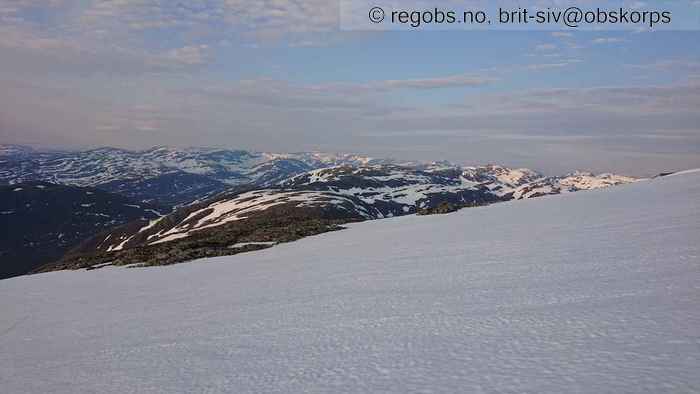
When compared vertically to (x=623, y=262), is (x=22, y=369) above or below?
below

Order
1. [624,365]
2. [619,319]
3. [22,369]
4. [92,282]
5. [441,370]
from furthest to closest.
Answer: [92,282]
[22,369]
[619,319]
[441,370]
[624,365]

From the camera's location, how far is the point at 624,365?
616 centimetres

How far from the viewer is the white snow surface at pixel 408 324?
6633 mm

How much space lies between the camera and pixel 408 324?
31.0 ft

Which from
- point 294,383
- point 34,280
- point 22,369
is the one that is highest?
point 294,383

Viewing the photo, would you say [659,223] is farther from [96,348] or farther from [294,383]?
[96,348]

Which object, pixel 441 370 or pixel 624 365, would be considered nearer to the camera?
pixel 624 365

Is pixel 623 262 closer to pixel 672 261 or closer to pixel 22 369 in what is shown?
pixel 672 261

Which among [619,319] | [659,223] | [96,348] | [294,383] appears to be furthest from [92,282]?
[659,223]

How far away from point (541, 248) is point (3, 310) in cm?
2068

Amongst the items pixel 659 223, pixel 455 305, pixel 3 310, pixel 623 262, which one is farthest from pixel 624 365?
pixel 3 310

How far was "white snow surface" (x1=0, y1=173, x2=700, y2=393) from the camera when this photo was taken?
6.63 m

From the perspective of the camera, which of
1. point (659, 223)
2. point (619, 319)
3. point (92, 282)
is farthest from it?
point (92, 282)

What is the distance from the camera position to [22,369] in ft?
32.2
